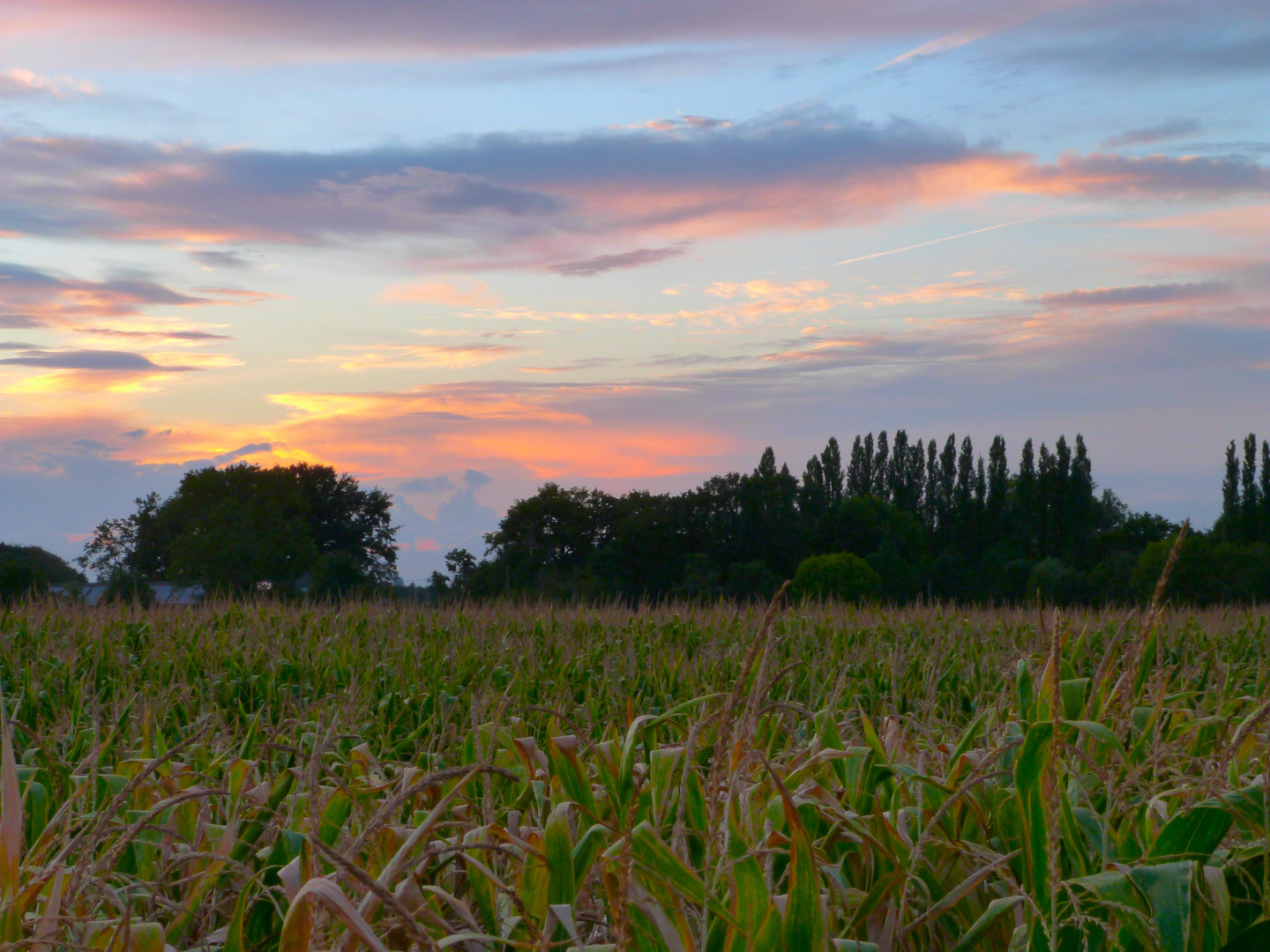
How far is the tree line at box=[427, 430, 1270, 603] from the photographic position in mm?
40438

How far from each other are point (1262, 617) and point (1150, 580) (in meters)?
21.1

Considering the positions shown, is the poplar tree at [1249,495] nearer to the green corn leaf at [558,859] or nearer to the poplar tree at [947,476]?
the poplar tree at [947,476]

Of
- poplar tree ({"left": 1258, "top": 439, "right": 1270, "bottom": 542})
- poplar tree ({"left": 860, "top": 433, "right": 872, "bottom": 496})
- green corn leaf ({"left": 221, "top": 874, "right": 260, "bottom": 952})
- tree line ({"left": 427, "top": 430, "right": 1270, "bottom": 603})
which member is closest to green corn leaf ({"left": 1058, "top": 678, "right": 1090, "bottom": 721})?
green corn leaf ({"left": 221, "top": 874, "right": 260, "bottom": 952})

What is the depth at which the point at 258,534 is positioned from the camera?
1634 inches

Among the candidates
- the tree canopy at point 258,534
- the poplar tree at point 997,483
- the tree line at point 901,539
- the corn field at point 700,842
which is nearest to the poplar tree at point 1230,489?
the tree line at point 901,539

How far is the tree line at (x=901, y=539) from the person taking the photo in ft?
133

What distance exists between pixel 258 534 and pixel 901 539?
30.1m

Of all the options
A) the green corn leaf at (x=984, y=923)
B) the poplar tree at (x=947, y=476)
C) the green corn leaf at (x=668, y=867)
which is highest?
the poplar tree at (x=947, y=476)

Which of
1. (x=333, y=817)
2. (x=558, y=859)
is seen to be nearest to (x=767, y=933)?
(x=558, y=859)

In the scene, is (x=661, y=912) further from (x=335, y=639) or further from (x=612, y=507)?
(x=612, y=507)

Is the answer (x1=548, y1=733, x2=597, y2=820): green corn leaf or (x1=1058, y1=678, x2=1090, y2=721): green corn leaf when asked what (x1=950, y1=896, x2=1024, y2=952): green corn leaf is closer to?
(x1=548, y1=733, x2=597, y2=820): green corn leaf

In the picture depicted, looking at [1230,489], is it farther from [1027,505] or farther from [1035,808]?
[1035,808]

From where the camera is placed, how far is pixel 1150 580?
33.7 metres

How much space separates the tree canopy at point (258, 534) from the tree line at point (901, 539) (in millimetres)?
6417
